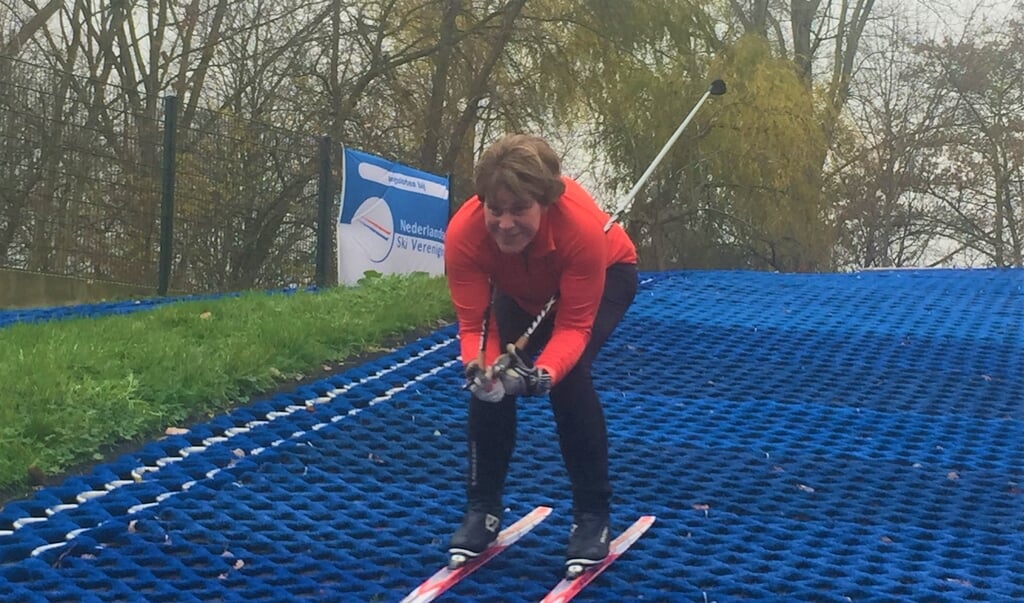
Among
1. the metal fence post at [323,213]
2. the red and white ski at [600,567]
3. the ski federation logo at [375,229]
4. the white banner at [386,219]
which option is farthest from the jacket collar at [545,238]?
the metal fence post at [323,213]

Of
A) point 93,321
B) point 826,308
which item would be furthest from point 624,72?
point 93,321

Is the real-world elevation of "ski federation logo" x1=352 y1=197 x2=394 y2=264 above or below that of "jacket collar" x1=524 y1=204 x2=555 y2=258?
above

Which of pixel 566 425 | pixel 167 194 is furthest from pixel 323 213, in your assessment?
pixel 566 425

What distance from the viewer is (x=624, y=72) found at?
61.0 ft

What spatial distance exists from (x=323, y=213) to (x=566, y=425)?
7.90 m

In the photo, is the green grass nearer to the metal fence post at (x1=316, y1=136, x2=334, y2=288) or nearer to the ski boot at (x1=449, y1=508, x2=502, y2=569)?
the ski boot at (x1=449, y1=508, x2=502, y2=569)

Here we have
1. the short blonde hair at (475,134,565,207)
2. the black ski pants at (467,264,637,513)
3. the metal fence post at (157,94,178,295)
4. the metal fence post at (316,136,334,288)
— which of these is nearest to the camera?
the short blonde hair at (475,134,565,207)

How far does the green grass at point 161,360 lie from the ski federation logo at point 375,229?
225 cm

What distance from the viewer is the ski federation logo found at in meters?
9.62

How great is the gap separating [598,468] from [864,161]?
23734 millimetres

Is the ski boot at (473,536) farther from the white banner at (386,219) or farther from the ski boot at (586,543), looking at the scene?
the white banner at (386,219)

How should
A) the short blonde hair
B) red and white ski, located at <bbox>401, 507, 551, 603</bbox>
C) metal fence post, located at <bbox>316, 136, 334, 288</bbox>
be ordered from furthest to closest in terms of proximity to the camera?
metal fence post, located at <bbox>316, 136, 334, 288</bbox> < red and white ski, located at <bbox>401, 507, 551, 603</bbox> < the short blonde hair

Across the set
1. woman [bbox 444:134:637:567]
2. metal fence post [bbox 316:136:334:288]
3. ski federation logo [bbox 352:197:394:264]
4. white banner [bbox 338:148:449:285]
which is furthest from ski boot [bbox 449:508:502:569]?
metal fence post [bbox 316:136:334:288]

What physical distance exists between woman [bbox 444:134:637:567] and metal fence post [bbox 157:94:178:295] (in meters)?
7.11
